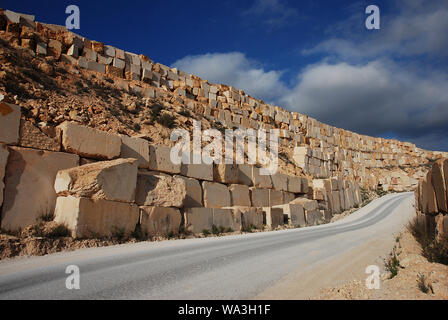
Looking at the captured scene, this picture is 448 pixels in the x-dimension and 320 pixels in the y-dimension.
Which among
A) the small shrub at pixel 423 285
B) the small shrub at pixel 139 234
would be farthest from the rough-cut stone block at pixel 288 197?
the small shrub at pixel 423 285

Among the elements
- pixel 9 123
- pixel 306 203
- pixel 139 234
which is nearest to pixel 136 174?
pixel 139 234

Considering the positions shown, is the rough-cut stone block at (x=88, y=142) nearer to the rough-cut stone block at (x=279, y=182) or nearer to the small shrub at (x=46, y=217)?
the small shrub at (x=46, y=217)

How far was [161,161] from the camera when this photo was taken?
1345 centimetres

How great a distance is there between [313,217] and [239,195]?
8160 millimetres

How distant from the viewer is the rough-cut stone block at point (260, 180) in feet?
63.3

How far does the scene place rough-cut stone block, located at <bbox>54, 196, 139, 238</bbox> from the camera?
8781 millimetres

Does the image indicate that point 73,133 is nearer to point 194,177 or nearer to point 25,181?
point 25,181

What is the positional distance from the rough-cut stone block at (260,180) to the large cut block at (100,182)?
392 inches

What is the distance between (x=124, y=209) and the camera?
10125 millimetres

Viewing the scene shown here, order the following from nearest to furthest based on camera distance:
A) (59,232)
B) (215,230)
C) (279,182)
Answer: (59,232), (215,230), (279,182)

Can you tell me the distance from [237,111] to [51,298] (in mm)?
29666

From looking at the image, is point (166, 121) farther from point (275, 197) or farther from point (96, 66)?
point (275, 197)

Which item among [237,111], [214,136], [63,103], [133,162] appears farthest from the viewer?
[237,111]
